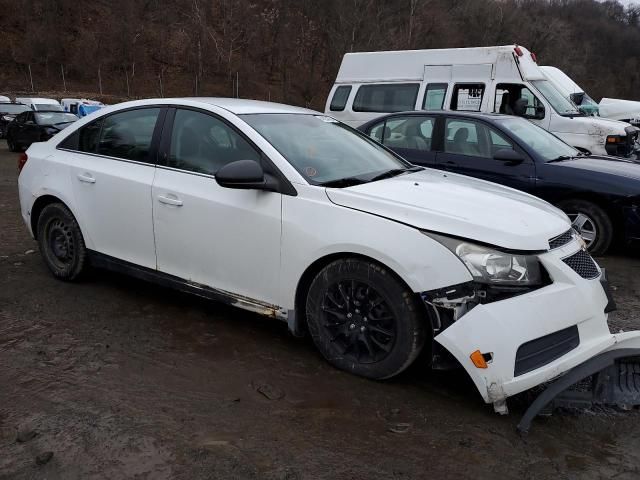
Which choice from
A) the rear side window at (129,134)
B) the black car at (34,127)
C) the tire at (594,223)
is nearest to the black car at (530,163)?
the tire at (594,223)

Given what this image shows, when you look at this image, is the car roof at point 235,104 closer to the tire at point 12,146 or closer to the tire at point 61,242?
the tire at point 61,242

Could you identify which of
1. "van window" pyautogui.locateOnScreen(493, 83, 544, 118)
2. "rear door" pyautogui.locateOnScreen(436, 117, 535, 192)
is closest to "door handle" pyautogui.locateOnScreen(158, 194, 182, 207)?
"rear door" pyautogui.locateOnScreen(436, 117, 535, 192)

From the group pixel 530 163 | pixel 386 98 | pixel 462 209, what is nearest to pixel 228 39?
pixel 386 98

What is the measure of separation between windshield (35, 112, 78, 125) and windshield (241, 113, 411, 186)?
54.2 ft

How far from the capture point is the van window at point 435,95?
1047 cm

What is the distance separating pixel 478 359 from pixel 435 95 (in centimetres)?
857

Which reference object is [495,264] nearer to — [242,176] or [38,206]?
[242,176]

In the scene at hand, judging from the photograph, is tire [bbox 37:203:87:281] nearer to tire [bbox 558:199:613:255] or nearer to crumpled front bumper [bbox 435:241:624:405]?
crumpled front bumper [bbox 435:241:624:405]

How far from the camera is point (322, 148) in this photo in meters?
3.91

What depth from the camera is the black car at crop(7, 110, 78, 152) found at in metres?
17.9

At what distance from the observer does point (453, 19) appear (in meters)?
54.9

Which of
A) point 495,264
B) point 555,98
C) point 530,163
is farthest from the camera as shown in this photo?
point 555,98

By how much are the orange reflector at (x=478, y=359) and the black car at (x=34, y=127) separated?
695 inches

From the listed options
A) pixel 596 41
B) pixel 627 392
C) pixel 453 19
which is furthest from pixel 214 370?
pixel 596 41
